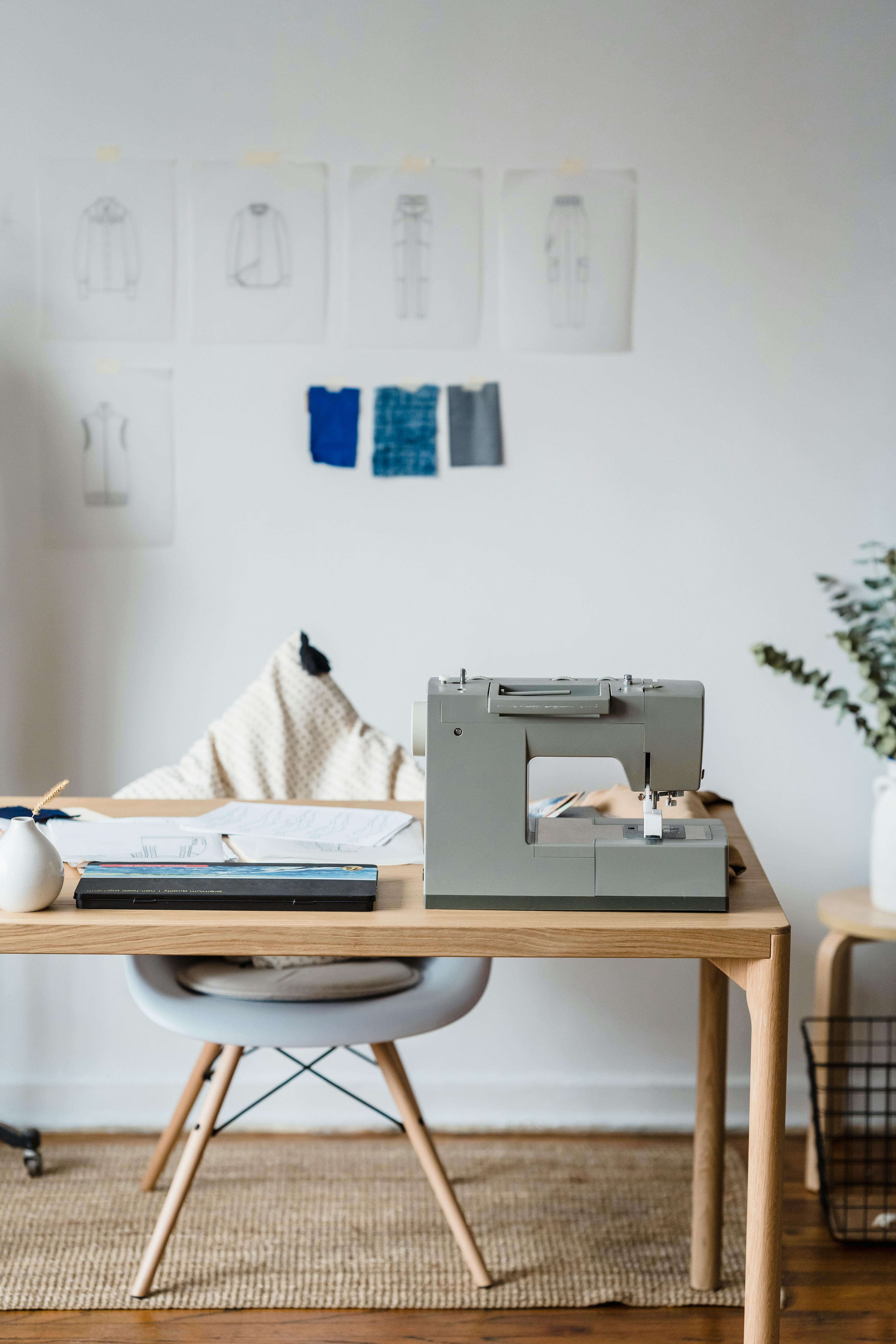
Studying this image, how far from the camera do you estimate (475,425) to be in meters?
2.33

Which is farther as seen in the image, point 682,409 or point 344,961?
point 682,409

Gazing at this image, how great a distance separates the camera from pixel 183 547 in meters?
2.37

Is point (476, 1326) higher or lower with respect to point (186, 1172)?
lower

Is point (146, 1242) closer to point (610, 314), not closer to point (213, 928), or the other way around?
point (213, 928)

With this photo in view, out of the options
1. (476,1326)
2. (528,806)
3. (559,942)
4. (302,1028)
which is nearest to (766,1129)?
(559,942)

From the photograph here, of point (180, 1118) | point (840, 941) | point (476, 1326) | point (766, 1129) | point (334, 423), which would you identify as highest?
point (334, 423)

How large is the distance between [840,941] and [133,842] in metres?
1.34

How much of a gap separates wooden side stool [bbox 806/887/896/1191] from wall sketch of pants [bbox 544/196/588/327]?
1.23 meters

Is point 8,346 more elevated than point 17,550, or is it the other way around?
point 8,346

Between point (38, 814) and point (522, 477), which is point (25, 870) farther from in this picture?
point (522, 477)

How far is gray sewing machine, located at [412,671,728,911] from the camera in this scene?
1.27 meters

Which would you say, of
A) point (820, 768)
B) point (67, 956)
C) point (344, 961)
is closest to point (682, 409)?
point (820, 768)

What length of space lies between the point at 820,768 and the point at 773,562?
0.44m

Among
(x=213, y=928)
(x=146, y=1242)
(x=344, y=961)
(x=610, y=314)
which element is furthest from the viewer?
(x=610, y=314)
